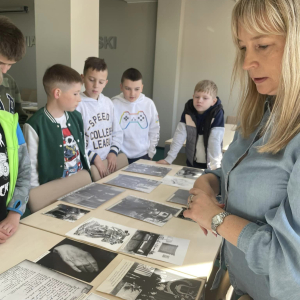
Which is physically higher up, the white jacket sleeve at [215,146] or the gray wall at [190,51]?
the gray wall at [190,51]

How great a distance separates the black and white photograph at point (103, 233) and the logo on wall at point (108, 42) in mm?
5440

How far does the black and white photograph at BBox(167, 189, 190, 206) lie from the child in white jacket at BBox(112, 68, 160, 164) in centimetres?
124

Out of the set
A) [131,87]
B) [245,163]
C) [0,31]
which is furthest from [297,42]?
[131,87]

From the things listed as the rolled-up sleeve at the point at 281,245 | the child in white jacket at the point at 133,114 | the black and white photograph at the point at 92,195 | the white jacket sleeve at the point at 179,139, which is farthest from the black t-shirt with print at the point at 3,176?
the child in white jacket at the point at 133,114

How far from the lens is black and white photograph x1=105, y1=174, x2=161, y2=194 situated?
1691mm

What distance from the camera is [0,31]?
1.67 m

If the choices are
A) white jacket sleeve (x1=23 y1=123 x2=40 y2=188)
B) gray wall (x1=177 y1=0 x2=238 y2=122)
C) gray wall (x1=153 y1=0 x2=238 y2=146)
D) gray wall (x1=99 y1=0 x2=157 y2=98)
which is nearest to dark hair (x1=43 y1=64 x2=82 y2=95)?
white jacket sleeve (x1=23 y1=123 x2=40 y2=188)

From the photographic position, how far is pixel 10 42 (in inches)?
65.3

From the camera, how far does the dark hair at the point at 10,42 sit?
164 centimetres

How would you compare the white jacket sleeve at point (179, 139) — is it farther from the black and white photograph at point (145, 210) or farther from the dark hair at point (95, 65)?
the black and white photograph at point (145, 210)

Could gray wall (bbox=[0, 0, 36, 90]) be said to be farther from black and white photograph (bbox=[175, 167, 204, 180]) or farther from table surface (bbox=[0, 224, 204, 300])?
table surface (bbox=[0, 224, 204, 300])

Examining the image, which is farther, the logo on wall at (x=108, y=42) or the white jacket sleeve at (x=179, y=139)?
the logo on wall at (x=108, y=42)

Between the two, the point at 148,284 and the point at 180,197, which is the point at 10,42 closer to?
the point at 180,197

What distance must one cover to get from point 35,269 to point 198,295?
0.53 meters
